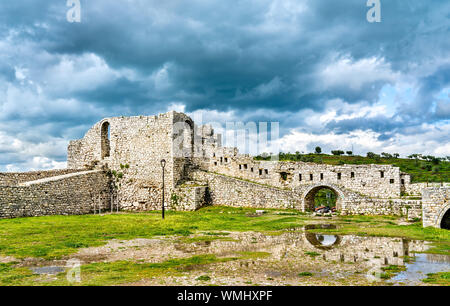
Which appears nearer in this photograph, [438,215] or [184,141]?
[438,215]

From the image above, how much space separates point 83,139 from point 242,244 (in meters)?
30.2

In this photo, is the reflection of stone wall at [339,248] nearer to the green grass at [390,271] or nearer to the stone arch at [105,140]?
the green grass at [390,271]

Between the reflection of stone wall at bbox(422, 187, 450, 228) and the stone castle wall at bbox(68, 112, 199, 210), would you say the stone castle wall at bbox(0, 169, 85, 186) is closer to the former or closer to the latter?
the stone castle wall at bbox(68, 112, 199, 210)

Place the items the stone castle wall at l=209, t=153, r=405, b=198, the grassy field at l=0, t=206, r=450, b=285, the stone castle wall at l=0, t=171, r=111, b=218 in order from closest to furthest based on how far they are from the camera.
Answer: the grassy field at l=0, t=206, r=450, b=285, the stone castle wall at l=0, t=171, r=111, b=218, the stone castle wall at l=209, t=153, r=405, b=198

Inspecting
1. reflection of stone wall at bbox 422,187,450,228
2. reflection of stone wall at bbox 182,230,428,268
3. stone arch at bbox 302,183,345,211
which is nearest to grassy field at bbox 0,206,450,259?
reflection of stone wall at bbox 422,187,450,228

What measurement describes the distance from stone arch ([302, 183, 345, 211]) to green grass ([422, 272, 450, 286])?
18.2 metres

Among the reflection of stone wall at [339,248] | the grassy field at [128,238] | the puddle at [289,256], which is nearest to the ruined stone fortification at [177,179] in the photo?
the grassy field at [128,238]

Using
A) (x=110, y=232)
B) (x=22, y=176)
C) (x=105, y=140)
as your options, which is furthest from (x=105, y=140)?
(x=110, y=232)

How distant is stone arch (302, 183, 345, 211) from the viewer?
88.7 ft

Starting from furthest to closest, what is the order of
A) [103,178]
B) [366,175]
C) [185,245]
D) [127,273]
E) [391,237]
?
[103,178]
[366,175]
[391,237]
[185,245]
[127,273]

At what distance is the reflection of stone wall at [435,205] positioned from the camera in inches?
681

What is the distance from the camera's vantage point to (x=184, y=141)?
34844 mm

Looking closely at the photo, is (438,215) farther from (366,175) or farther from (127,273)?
(127,273)
